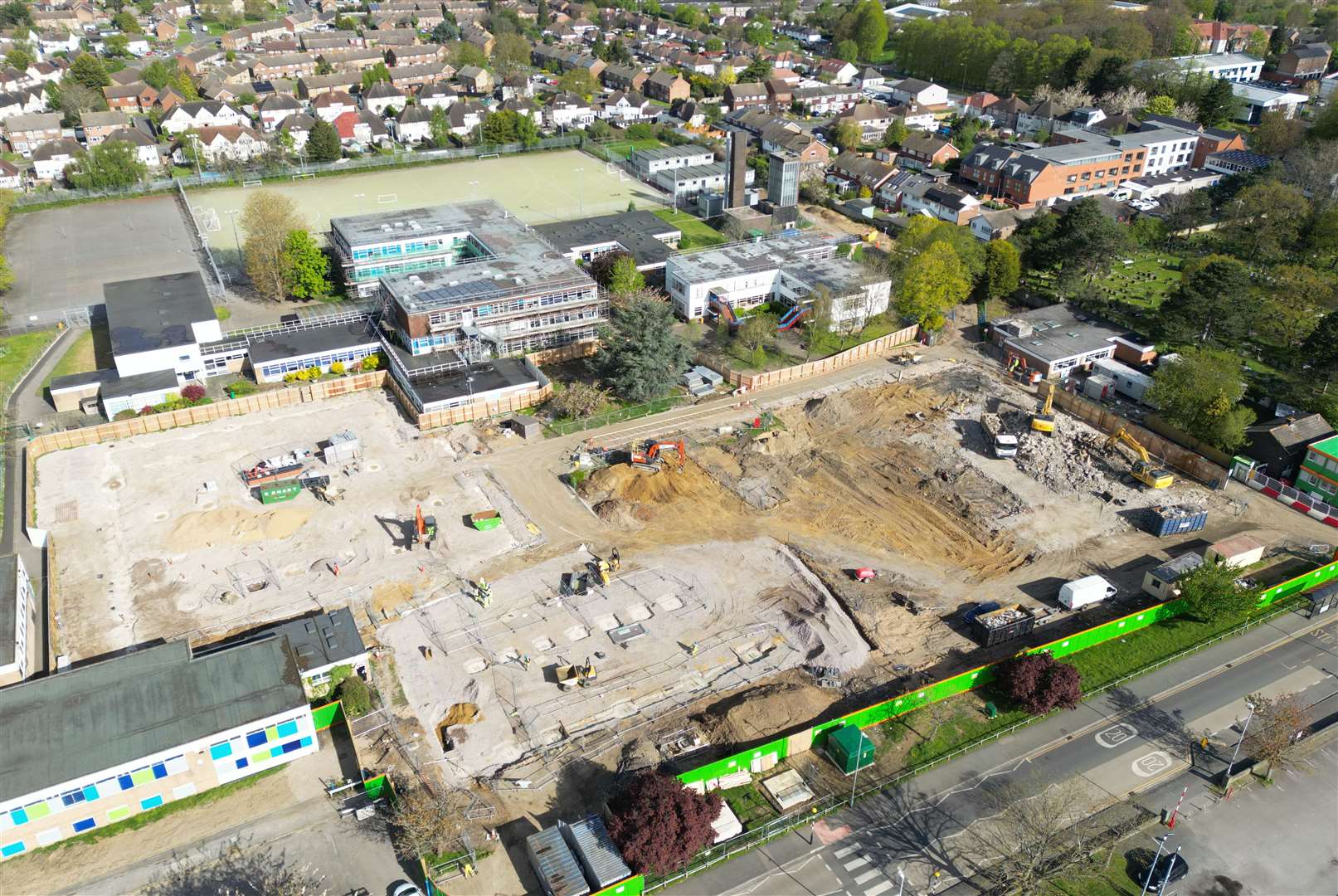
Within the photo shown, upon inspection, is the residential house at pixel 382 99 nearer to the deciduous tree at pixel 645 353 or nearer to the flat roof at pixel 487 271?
the flat roof at pixel 487 271

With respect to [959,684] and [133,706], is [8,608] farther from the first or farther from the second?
[959,684]

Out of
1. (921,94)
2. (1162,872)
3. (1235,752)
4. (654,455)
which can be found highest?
(921,94)

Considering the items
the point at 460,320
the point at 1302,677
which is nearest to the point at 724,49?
the point at 460,320

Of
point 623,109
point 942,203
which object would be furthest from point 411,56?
point 942,203

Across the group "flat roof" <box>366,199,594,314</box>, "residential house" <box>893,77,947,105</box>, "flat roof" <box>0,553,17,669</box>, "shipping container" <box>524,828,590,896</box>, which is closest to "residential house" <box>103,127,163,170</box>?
"flat roof" <box>366,199,594,314</box>

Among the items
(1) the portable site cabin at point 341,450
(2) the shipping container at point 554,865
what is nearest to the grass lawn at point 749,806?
(2) the shipping container at point 554,865

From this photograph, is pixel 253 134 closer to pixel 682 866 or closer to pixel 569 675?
pixel 569 675

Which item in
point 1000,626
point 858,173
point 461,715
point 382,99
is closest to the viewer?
point 461,715
